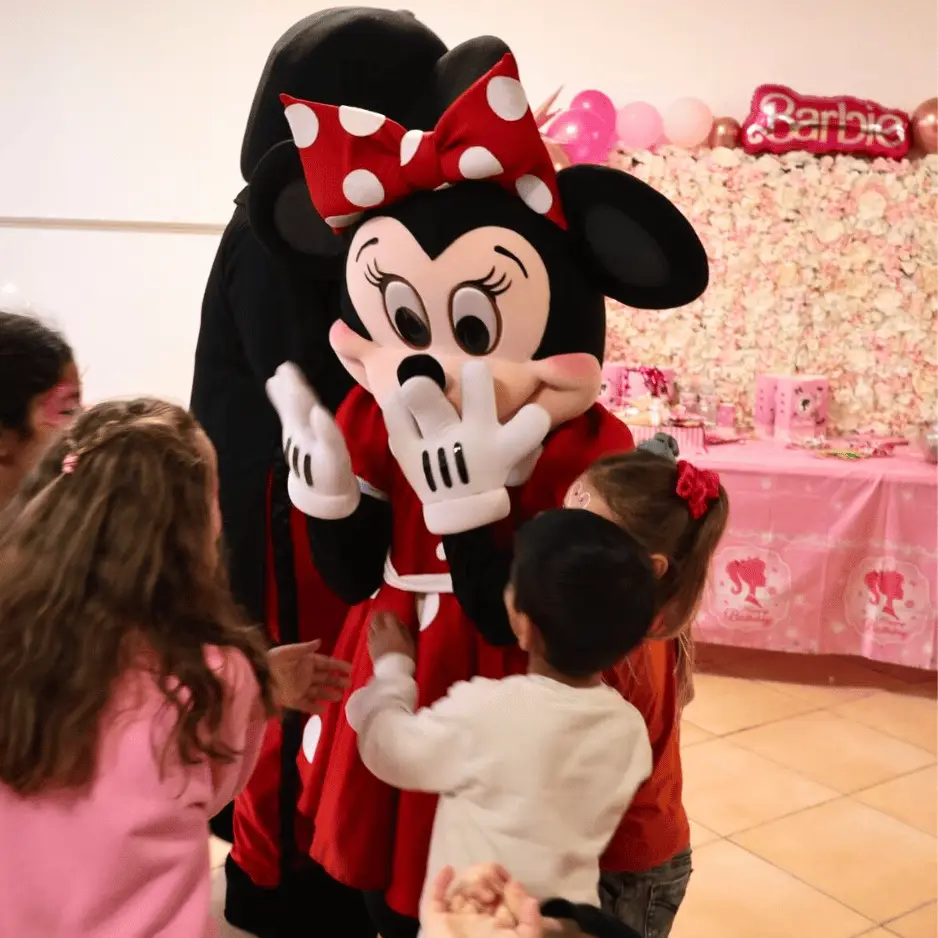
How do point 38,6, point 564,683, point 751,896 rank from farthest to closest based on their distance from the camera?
point 38,6, point 751,896, point 564,683

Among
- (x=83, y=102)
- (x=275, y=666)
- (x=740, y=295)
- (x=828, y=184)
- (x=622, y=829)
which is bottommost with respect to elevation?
(x=622, y=829)

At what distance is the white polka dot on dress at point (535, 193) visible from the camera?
4.12ft

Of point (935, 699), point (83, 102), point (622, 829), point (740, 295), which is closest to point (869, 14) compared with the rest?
point (740, 295)

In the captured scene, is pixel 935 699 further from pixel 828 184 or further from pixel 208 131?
pixel 208 131

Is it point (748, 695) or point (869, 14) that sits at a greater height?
point (869, 14)

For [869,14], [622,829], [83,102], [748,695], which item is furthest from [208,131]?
[622,829]

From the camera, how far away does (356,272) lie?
1310 millimetres

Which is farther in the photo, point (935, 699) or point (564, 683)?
point (935, 699)

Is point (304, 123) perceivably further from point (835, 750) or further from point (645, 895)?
point (835, 750)

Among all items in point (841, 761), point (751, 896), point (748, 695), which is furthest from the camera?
point (748, 695)

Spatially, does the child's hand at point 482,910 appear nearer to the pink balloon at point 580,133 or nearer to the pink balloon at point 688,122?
the pink balloon at point 580,133

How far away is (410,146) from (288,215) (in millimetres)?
225

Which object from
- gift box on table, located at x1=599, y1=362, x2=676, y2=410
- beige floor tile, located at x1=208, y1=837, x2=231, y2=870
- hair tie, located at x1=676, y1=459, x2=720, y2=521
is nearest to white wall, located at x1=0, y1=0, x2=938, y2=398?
gift box on table, located at x1=599, y1=362, x2=676, y2=410

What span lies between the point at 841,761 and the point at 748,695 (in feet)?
1.41
